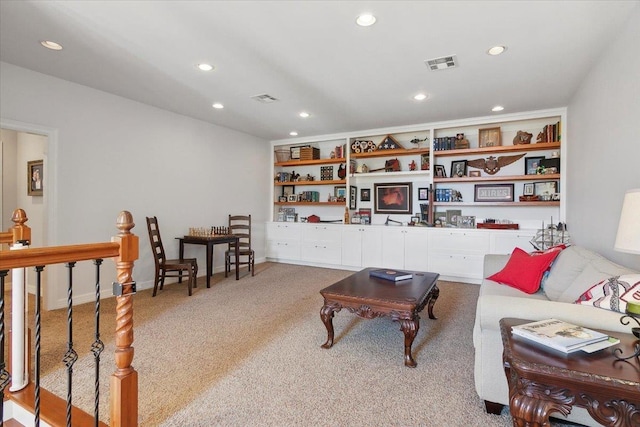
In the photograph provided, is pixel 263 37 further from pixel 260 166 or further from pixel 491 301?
pixel 260 166

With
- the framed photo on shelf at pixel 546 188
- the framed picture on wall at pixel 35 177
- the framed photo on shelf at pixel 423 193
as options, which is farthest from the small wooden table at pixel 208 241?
the framed photo on shelf at pixel 546 188

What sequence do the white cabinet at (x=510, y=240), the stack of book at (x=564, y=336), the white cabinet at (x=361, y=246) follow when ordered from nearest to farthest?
the stack of book at (x=564, y=336)
the white cabinet at (x=510, y=240)
the white cabinet at (x=361, y=246)

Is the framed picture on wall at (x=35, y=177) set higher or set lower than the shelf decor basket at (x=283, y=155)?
lower

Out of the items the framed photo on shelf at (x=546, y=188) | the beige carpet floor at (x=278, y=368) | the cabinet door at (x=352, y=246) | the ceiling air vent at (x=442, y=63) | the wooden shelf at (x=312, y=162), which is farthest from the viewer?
the wooden shelf at (x=312, y=162)

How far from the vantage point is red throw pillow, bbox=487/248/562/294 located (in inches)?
101

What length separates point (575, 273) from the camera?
2.23 meters

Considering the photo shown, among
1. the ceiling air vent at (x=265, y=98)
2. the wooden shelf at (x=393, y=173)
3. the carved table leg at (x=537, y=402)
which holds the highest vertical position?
the ceiling air vent at (x=265, y=98)

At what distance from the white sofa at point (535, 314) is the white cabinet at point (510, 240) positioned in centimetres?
241

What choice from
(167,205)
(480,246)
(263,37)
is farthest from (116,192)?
(480,246)

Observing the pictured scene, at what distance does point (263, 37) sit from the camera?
266 centimetres

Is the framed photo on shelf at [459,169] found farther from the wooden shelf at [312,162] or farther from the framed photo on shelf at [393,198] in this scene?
the wooden shelf at [312,162]

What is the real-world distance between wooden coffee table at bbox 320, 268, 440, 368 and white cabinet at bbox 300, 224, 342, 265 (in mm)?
2896

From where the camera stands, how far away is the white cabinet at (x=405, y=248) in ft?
17.0

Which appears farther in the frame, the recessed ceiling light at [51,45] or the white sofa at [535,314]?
the recessed ceiling light at [51,45]
